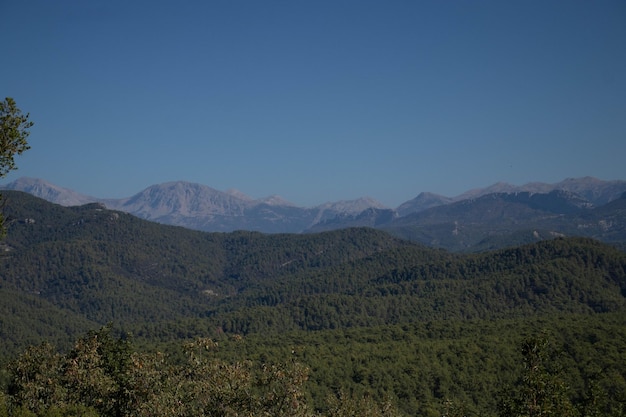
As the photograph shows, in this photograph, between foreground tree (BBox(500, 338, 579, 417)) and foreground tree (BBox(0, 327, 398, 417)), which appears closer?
foreground tree (BBox(500, 338, 579, 417))

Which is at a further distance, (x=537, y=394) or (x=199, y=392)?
(x=199, y=392)

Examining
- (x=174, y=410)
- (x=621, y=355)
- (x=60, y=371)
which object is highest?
(x=174, y=410)

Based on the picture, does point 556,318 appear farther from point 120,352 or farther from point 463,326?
point 120,352

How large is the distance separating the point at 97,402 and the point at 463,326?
148 meters

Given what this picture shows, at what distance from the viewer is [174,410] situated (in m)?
29.9

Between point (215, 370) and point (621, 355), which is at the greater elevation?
point (215, 370)

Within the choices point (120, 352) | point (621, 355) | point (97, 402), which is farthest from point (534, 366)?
point (621, 355)

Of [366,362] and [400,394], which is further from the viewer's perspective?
[366,362]

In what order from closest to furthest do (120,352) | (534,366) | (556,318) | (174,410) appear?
(174,410) → (534,366) → (120,352) → (556,318)

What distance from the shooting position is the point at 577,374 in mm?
109562

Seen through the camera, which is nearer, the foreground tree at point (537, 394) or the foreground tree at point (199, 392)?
the foreground tree at point (537, 394)

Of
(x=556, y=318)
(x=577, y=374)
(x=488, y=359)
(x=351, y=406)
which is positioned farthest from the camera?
(x=556, y=318)

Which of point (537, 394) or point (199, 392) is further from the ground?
point (199, 392)

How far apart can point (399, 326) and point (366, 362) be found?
5564cm
